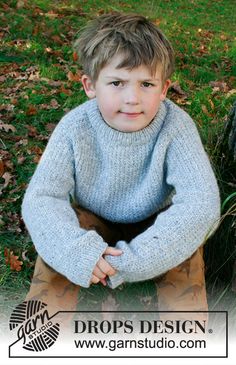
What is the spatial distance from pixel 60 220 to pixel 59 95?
2.83 metres

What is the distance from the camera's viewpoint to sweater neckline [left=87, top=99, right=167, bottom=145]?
2715 mm

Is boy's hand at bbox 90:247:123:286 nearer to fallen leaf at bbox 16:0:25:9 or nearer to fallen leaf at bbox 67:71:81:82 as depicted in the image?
fallen leaf at bbox 67:71:81:82

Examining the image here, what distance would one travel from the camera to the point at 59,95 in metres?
5.20

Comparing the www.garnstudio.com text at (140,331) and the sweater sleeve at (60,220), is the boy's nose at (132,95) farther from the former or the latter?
the www.garnstudio.com text at (140,331)

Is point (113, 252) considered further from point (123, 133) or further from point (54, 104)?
point (54, 104)

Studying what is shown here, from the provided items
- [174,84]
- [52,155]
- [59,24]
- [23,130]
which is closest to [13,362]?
[52,155]

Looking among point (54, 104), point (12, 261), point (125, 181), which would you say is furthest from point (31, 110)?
point (125, 181)

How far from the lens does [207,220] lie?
2592mm

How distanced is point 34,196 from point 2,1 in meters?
6.10

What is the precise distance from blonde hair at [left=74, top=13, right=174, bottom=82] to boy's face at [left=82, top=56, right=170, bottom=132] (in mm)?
33

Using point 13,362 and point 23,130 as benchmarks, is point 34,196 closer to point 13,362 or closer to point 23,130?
point 13,362

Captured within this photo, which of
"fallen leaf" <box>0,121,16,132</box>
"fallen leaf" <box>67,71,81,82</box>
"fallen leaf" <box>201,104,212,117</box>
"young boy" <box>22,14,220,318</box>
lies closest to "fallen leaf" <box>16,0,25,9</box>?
"fallen leaf" <box>67,71,81,82</box>

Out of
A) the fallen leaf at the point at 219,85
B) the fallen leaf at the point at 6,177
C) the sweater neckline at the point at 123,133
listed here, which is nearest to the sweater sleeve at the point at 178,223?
the sweater neckline at the point at 123,133

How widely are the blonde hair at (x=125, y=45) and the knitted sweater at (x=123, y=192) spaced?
0.26m
